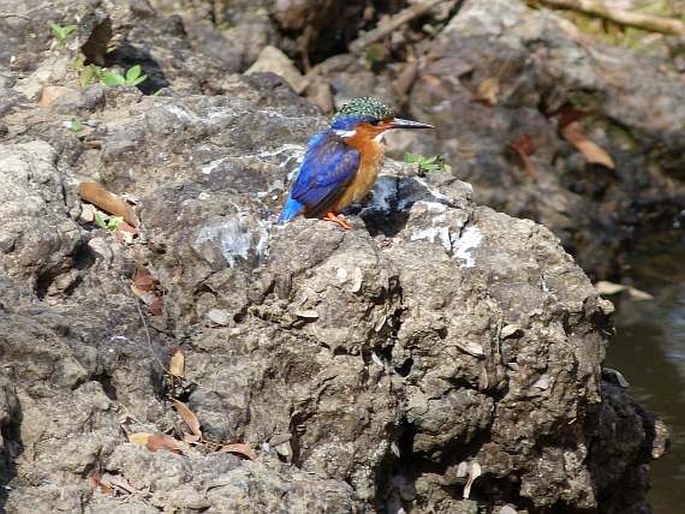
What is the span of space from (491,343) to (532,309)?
24 centimetres

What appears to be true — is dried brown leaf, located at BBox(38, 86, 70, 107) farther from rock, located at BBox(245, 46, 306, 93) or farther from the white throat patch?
rock, located at BBox(245, 46, 306, 93)

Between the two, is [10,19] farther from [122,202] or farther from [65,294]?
[65,294]

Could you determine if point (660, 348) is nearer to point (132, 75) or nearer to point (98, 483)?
point (132, 75)

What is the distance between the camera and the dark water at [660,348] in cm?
695

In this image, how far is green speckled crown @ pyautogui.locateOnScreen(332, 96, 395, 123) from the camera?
542cm

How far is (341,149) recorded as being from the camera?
5207 mm

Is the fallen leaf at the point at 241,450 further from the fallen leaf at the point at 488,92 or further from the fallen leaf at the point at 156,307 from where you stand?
the fallen leaf at the point at 488,92

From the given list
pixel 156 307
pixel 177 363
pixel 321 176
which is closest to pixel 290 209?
pixel 321 176

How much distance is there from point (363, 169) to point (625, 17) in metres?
7.16

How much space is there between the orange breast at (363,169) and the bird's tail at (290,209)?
251 millimetres

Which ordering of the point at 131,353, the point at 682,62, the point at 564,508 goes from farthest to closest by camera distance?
the point at 682,62 < the point at 564,508 < the point at 131,353

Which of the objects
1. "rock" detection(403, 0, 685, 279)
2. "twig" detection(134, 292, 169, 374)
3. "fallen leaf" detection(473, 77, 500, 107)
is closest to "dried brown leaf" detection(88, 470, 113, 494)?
"twig" detection(134, 292, 169, 374)

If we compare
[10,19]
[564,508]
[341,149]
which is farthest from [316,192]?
[10,19]

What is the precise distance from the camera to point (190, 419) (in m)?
4.29
